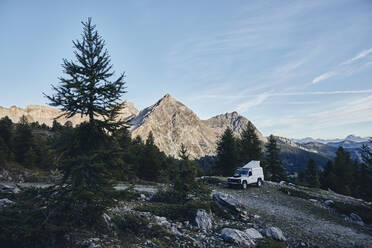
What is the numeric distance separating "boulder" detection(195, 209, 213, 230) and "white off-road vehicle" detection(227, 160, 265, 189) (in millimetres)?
11497

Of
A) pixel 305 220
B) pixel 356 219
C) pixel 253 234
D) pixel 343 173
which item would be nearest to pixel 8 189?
pixel 253 234

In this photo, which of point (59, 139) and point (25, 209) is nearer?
point (25, 209)

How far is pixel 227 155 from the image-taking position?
35.2 metres

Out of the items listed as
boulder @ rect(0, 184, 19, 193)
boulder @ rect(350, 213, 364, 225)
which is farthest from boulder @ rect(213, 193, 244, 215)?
boulder @ rect(0, 184, 19, 193)

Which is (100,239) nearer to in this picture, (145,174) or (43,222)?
(43,222)

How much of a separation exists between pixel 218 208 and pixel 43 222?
10210 mm

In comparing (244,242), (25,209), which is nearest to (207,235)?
(244,242)

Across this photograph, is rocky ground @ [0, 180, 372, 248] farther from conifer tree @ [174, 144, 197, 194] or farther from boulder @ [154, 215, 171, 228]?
conifer tree @ [174, 144, 197, 194]

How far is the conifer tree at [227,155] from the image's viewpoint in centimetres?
3463

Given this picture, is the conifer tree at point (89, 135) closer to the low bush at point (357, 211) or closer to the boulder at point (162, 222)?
the boulder at point (162, 222)

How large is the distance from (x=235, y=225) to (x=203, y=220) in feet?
7.00

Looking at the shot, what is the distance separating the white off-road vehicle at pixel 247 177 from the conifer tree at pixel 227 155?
10.7m

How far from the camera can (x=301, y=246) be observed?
9.20 meters

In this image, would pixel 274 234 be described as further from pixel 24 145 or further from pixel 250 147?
pixel 24 145
